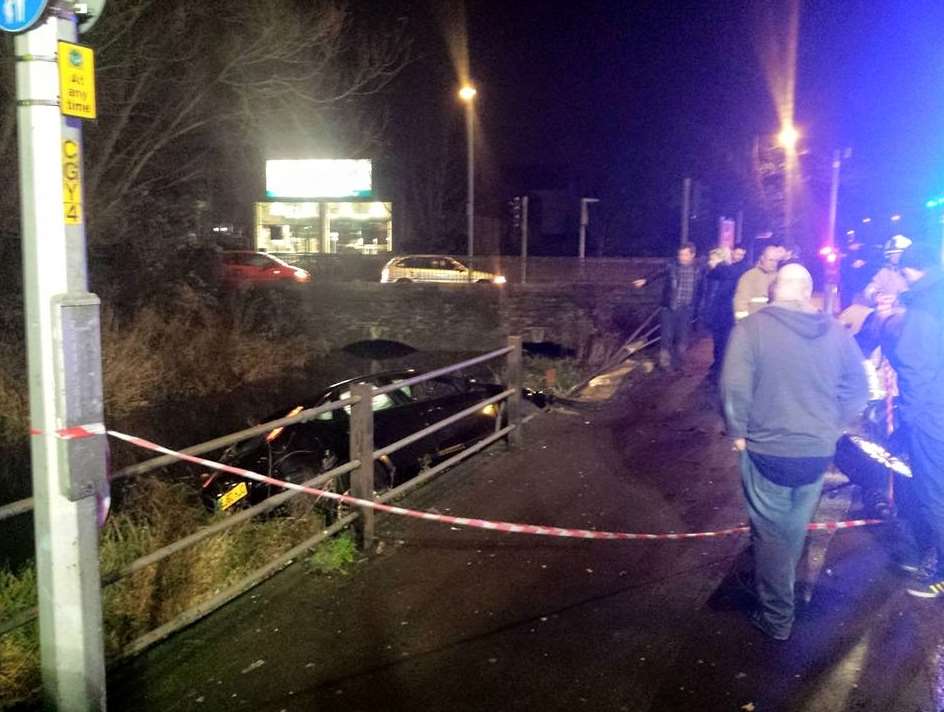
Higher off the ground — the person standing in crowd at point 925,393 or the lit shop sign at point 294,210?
the lit shop sign at point 294,210

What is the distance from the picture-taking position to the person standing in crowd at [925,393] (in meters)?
4.61

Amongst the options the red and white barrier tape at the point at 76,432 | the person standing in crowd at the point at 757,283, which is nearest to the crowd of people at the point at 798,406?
the red and white barrier tape at the point at 76,432

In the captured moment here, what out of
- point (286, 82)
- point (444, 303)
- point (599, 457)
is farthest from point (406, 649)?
point (444, 303)

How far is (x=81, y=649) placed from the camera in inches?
132

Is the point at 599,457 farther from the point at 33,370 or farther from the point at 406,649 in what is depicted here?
the point at 33,370

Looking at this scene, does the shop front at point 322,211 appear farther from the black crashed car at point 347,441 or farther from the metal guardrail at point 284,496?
the metal guardrail at point 284,496

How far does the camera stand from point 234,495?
7703 mm

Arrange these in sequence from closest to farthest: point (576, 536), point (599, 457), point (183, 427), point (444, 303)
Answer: point (576, 536) < point (599, 457) < point (183, 427) < point (444, 303)

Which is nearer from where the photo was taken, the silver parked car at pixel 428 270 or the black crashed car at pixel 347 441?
the black crashed car at pixel 347 441

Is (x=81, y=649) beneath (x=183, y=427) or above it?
above

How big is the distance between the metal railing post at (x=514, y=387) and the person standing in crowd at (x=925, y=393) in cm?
403

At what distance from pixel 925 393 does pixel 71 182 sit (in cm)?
412

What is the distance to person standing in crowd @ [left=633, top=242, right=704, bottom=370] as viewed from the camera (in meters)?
11.6

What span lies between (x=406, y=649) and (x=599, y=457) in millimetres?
4148
